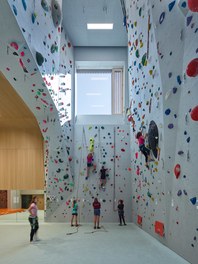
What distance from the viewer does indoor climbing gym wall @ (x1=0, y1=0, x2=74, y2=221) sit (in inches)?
202

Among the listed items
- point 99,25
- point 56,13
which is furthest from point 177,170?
point 99,25

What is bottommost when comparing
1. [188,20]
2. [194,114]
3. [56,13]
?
[194,114]

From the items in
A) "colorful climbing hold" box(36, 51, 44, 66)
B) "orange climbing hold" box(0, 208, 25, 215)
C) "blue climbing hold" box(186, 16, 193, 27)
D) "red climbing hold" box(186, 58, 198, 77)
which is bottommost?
"orange climbing hold" box(0, 208, 25, 215)

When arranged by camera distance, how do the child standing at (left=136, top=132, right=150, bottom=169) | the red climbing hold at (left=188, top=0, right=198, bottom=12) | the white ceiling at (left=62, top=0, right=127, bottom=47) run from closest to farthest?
1. the red climbing hold at (left=188, top=0, right=198, bottom=12)
2. the child standing at (left=136, top=132, right=150, bottom=169)
3. the white ceiling at (left=62, top=0, right=127, bottom=47)

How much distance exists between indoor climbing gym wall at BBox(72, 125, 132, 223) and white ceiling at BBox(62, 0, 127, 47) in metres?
3.49

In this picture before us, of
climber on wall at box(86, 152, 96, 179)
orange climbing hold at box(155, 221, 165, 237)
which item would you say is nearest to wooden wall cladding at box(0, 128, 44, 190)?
climber on wall at box(86, 152, 96, 179)

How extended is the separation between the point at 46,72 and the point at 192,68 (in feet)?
11.5

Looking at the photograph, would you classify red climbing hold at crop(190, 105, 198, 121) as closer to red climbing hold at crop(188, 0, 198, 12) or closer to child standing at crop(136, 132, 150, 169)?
red climbing hold at crop(188, 0, 198, 12)

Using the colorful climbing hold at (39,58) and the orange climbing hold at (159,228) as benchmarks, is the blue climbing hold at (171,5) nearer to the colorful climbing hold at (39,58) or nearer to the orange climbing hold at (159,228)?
the colorful climbing hold at (39,58)

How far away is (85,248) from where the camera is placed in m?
6.52

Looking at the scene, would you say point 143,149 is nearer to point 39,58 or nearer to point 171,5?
point 39,58

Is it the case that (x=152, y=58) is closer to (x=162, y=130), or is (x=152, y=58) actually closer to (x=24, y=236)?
(x=162, y=130)

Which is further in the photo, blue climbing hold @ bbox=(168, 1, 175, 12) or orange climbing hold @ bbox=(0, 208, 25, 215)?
orange climbing hold @ bbox=(0, 208, 25, 215)

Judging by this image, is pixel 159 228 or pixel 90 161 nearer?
pixel 159 228
